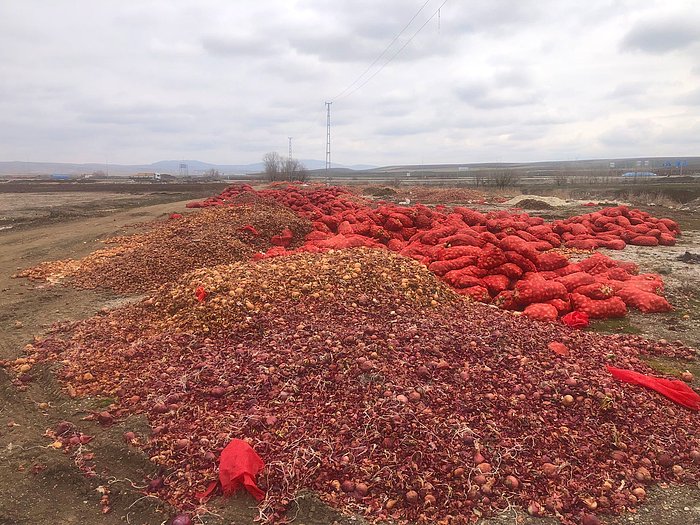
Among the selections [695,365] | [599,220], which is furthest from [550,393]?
[599,220]

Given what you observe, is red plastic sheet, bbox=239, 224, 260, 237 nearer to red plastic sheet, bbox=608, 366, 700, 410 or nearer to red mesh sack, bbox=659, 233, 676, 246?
red plastic sheet, bbox=608, 366, 700, 410

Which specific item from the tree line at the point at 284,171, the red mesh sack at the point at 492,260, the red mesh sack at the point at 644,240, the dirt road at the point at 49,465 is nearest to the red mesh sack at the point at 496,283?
the red mesh sack at the point at 492,260

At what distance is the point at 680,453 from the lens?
327cm

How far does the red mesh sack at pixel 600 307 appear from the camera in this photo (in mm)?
6102

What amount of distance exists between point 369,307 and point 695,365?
11.2 feet

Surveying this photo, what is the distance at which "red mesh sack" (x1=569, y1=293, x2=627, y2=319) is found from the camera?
6.10m

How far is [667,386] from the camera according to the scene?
395 centimetres

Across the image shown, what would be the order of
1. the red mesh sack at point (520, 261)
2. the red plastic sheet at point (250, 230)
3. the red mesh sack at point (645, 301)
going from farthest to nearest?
the red plastic sheet at point (250, 230) < the red mesh sack at point (520, 261) < the red mesh sack at point (645, 301)

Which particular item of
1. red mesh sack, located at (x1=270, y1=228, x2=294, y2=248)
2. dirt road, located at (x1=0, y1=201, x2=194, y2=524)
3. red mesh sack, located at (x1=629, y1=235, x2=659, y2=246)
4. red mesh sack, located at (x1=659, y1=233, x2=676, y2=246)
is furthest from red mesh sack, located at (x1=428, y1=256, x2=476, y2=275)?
red mesh sack, located at (x1=659, y1=233, x2=676, y2=246)

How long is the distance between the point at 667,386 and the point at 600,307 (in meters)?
2.31

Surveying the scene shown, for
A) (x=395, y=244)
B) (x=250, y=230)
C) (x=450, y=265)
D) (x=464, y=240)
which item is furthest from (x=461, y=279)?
(x=250, y=230)

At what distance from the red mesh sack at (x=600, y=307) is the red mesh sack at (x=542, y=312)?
0.44 meters

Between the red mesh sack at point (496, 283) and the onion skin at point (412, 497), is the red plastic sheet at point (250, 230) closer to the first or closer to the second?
the red mesh sack at point (496, 283)

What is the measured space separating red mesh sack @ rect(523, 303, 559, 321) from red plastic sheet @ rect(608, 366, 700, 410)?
5.31 feet
